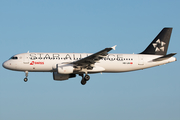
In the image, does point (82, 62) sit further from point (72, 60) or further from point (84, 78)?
point (84, 78)

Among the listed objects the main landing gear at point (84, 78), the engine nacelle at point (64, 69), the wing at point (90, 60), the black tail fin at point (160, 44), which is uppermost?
the black tail fin at point (160, 44)

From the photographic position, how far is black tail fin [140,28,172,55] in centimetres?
5572

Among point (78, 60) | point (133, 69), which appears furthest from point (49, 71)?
point (133, 69)

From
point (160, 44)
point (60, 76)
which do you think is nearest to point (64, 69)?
point (60, 76)

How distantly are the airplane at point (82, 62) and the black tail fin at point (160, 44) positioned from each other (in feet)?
0.59

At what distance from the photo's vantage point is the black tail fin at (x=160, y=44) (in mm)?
55719

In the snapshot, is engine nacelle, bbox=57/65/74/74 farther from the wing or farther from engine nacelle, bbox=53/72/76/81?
engine nacelle, bbox=53/72/76/81

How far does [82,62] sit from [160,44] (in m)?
14.8

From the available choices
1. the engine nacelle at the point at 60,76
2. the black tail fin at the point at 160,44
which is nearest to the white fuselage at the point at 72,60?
→ the black tail fin at the point at 160,44

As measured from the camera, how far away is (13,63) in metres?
50.8

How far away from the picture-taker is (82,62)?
49281 mm

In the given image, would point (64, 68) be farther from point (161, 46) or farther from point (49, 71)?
point (161, 46)

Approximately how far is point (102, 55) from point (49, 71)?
28.6 feet

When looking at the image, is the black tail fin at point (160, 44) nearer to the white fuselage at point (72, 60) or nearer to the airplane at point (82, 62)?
the airplane at point (82, 62)
